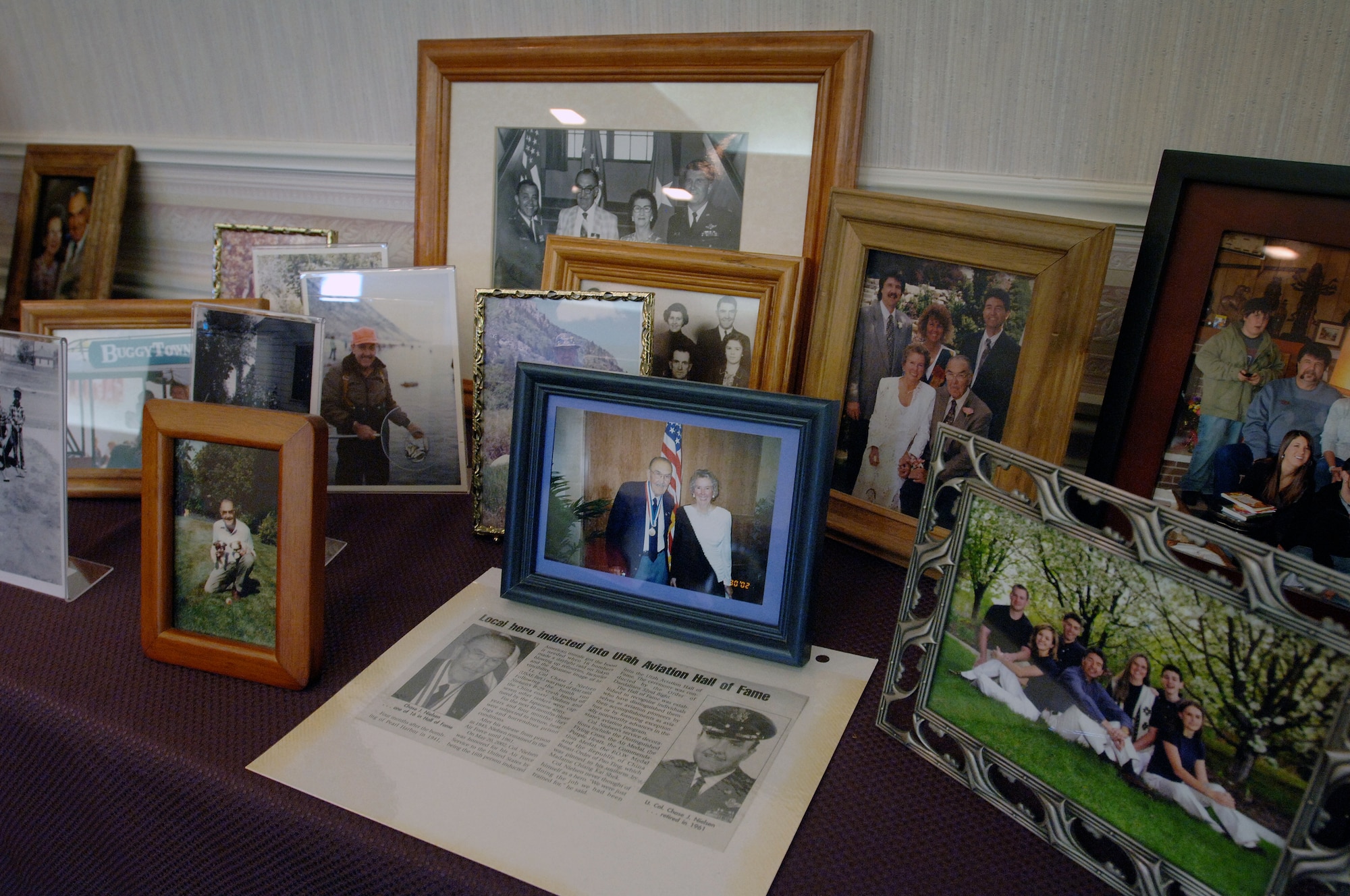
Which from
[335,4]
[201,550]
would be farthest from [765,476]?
[335,4]

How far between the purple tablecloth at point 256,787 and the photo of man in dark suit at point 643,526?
188 mm

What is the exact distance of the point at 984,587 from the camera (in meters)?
0.69

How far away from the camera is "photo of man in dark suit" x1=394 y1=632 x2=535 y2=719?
0.78 meters

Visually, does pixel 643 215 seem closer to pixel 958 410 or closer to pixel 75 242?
pixel 958 410

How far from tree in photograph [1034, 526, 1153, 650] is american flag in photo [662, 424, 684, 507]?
1.13ft

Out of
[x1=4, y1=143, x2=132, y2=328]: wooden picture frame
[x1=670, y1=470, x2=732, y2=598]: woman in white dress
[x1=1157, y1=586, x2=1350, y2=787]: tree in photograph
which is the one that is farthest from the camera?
[x1=4, y1=143, x2=132, y2=328]: wooden picture frame

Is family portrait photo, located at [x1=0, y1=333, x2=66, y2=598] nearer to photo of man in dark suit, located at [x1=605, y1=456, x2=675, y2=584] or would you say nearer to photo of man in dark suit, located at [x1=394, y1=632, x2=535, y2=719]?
photo of man in dark suit, located at [x1=394, y1=632, x2=535, y2=719]

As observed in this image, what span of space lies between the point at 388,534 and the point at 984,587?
2.32ft

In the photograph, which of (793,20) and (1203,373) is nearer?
(1203,373)

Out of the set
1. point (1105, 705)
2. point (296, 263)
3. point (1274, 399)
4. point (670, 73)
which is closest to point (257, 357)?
point (296, 263)

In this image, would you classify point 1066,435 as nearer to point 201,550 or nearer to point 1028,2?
point 1028,2

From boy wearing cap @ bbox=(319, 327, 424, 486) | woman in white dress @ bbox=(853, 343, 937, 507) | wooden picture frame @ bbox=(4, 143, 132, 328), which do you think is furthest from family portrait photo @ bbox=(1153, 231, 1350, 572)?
wooden picture frame @ bbox=(4, 143, 132, 328)

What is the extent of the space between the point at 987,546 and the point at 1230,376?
33cm

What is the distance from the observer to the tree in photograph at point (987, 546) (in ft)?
2.19
